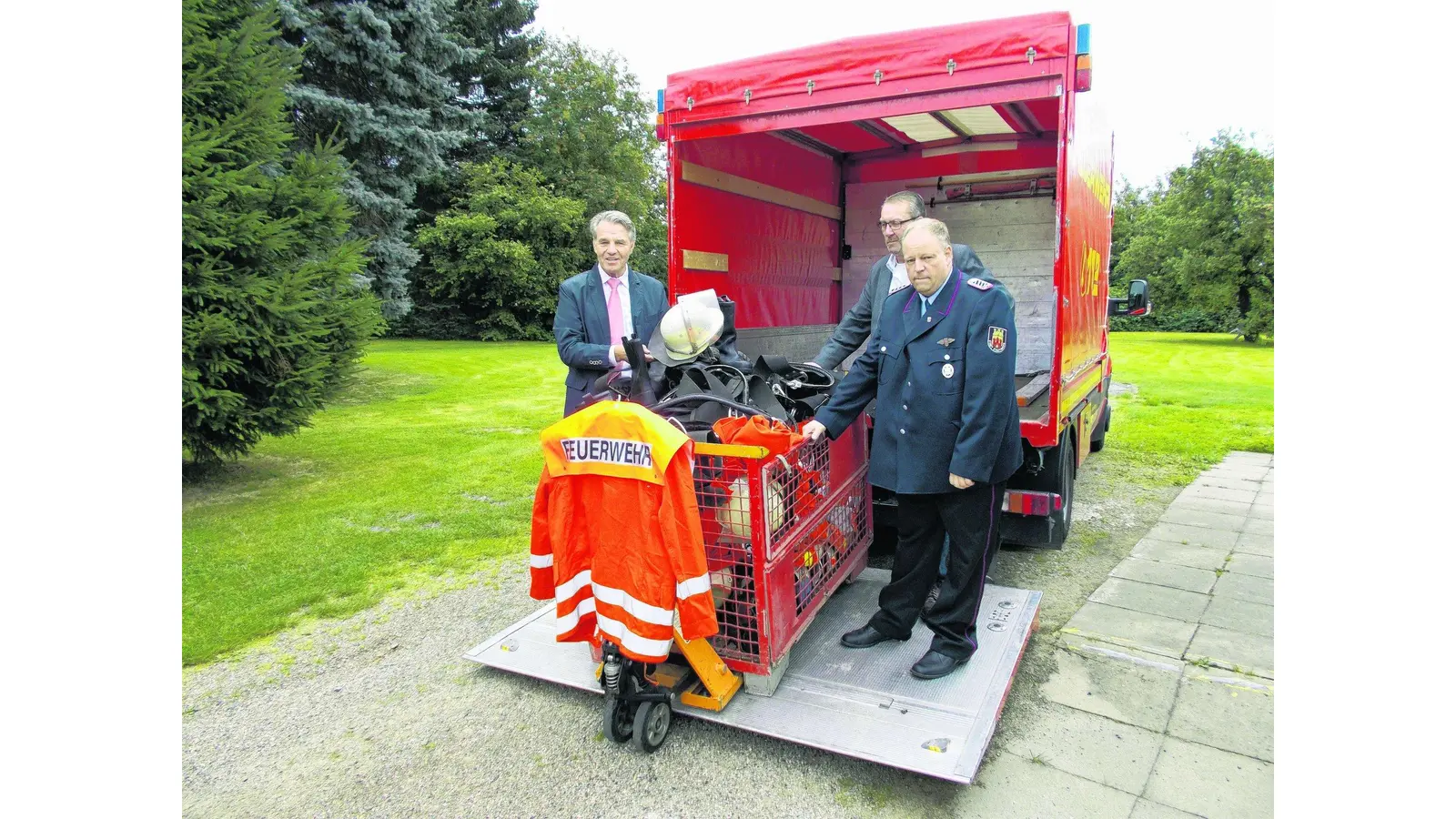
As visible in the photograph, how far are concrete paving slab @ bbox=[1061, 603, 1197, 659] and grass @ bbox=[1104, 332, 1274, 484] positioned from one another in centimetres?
359

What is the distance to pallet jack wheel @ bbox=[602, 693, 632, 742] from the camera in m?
2.94

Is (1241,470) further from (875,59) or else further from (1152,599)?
(875,59)

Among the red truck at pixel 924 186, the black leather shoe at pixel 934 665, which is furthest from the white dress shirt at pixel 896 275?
the black leather shoe at pixel 934 665

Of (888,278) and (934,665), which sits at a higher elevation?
(888,278)

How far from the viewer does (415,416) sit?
10.9m

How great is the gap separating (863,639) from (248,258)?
5.88m

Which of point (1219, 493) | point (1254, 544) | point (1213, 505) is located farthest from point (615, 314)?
point (1219, 493)

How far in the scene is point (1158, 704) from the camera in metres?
3.27

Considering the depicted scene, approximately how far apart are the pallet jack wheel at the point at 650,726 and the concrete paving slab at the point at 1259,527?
15.5 ft

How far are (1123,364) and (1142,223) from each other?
2319 cm

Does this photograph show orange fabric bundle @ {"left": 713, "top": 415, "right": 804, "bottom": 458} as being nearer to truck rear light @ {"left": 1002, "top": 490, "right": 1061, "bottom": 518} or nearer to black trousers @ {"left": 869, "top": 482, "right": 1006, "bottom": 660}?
black trousers @ {"left": 869, "top": 482, "right": 1006, "bottom": 660}

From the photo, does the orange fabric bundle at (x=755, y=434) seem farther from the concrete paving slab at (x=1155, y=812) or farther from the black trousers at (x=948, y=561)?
the concrete paving slab at (x=1155, y=812)

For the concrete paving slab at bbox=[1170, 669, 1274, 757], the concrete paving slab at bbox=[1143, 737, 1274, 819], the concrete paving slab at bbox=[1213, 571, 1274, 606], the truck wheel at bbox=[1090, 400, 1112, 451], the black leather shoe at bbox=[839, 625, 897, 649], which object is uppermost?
the truck wheel at bbox=[1090, 400, 1112, 451]

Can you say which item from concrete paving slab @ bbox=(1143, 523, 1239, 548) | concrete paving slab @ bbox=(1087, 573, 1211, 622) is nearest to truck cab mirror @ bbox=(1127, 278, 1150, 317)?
concrete paving slab @ bbox=(1143, 523, 1239, 548)
